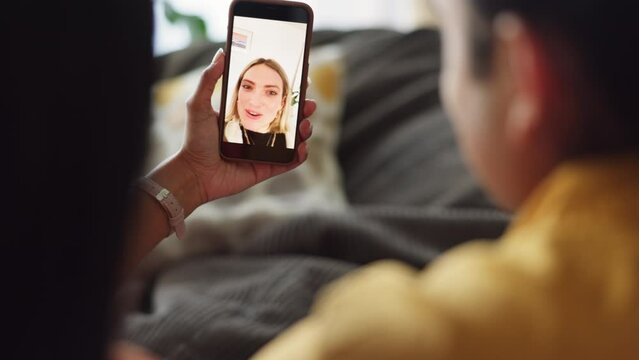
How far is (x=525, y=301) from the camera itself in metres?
0.45

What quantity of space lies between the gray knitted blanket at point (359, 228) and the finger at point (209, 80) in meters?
0.20

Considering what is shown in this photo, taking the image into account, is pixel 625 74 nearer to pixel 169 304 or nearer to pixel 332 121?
pixel 169 304

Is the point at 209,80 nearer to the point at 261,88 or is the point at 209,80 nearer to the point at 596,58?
the point at 261,88

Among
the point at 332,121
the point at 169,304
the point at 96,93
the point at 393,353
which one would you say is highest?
the point at 96,93

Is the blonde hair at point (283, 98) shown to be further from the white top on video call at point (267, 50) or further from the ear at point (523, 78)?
the ear at point (523, 78)

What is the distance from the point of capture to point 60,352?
0.37 metres

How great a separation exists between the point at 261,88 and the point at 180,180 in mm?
72

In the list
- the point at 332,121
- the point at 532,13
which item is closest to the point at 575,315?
the point at 532,13

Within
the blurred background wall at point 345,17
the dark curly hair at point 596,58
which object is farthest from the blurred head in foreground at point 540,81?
the blurred background wall at point 345,17

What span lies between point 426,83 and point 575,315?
991 millimetres

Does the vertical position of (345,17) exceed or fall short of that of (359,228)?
it exceeds it

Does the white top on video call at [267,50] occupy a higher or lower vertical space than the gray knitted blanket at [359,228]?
higher

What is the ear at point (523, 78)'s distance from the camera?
0.48 metres

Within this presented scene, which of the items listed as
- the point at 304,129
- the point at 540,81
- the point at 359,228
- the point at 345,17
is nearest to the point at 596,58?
the point at 540,81
